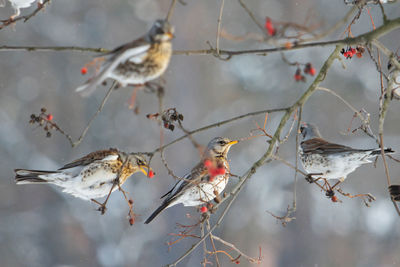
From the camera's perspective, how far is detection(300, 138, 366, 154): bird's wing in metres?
1.99

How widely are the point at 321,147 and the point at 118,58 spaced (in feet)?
3.97

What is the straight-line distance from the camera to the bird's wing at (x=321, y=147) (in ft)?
6.51

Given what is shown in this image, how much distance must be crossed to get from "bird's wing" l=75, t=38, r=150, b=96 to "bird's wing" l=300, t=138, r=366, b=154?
1105 mm

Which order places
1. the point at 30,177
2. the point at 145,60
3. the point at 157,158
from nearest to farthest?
the point at 145,60, the point at 30,177, the point at 157,158

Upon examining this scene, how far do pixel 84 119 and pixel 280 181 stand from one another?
2.52m

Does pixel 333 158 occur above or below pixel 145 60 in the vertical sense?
above

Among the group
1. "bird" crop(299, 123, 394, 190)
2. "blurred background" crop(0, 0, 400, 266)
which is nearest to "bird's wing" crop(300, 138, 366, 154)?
"bird" crop(299, 123, 394, 190)

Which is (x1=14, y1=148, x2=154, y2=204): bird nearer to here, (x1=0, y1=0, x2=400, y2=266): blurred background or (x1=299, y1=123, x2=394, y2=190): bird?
(x1=299, y1=123, x2=394, y2=190): bird

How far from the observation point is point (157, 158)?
20.2 feet

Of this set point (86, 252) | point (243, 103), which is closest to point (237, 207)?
point (243, 103)

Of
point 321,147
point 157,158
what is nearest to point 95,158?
point 321,147

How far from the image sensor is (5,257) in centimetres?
567

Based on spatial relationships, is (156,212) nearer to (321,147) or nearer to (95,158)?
(95,158)

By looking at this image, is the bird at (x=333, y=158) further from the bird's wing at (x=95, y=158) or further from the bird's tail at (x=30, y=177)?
the bird's tail at (x=30, y=177)
